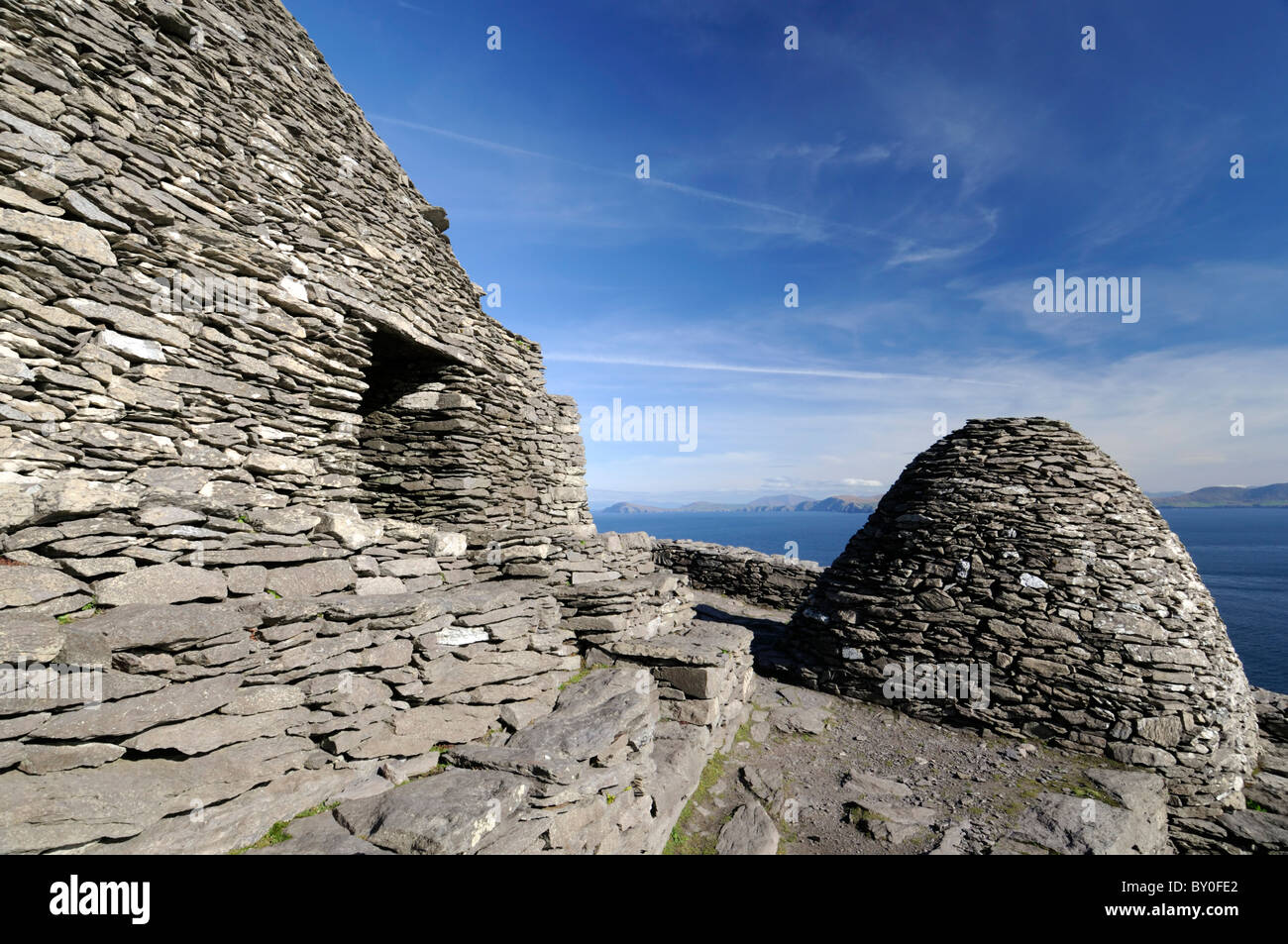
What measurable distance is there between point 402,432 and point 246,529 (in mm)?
4355

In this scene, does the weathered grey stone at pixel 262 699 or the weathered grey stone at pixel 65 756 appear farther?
the weathered grey stone at pixel 262 699

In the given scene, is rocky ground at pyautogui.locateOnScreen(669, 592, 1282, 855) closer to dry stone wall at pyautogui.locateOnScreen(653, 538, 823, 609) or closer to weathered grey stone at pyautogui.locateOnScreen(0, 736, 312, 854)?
weathered grey stone at pyautogui.locateOnScreen(0, 736, 312, 854)

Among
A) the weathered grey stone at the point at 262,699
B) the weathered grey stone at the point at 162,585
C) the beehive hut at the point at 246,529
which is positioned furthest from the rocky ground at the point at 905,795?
the weathered grey stone at the point at 162,585

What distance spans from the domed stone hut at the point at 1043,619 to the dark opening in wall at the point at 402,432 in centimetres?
961

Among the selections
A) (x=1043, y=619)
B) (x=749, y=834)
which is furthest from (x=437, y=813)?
(x=1043, y=619)

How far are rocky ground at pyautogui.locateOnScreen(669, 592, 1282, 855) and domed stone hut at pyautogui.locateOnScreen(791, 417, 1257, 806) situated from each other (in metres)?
0.72

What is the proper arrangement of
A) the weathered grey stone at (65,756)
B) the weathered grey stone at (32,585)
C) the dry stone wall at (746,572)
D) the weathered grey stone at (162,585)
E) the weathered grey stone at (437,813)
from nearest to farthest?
the weathered grey stone at (65,756), the weathered grey stone at (32,585), the weathered grey stone at (437,813), the weathered grey stone at (162,585), the dry stone wall at (746,572)

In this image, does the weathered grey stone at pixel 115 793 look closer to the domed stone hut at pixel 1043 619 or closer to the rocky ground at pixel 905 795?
the rocky ground at pixel 905 795

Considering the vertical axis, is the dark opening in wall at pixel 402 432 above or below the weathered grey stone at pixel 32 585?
above

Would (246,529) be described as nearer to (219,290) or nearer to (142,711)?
(142,711)

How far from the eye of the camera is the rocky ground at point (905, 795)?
7105mm

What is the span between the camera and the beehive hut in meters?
3.96

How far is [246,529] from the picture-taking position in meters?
5.67
